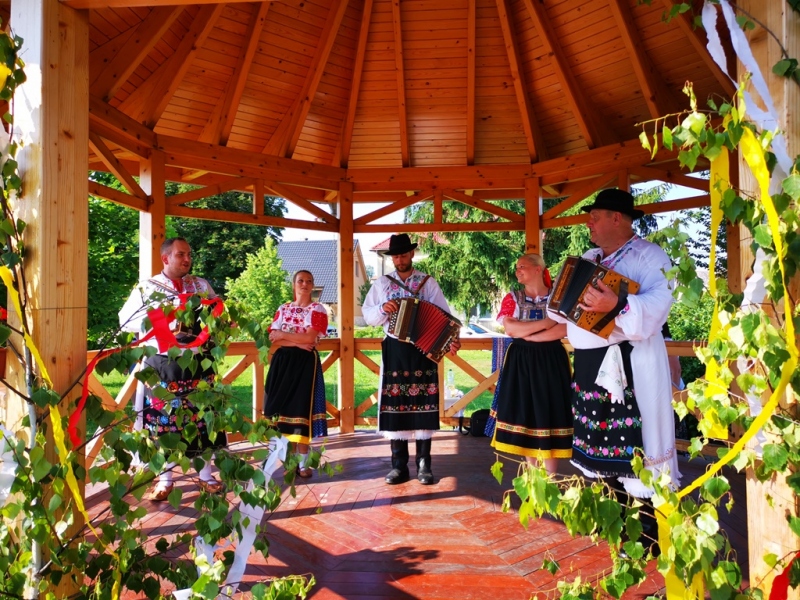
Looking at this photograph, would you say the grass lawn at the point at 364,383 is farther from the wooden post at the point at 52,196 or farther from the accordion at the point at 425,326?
the wooden post at the point at 52,196

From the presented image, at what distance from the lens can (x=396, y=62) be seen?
5512 millimetres

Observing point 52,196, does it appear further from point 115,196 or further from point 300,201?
point 300,201

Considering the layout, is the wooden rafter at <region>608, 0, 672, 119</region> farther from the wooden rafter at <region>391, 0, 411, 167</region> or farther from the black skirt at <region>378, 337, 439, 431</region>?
the black skirt at <region>378, 337, 439, 431</region>

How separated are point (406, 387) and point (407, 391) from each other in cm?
3

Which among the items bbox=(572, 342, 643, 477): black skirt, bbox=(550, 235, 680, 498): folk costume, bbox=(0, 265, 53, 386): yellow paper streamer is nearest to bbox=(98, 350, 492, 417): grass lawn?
bbox=(572, 342, 643, 477): black skirt

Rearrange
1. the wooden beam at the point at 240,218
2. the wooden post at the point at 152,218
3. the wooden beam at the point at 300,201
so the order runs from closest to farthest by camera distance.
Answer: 1. the wooden post at the point at 152,218
2. the wooden beam at the point at 240,218
3. the wooden beam at the point at 300,201

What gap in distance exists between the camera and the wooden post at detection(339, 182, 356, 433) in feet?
20.5

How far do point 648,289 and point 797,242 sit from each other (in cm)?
127

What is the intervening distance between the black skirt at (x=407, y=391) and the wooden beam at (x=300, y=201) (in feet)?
7.70

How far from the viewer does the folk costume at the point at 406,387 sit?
429 cm

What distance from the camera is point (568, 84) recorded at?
543 cm

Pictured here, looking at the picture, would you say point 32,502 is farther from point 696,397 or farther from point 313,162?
point 313,162

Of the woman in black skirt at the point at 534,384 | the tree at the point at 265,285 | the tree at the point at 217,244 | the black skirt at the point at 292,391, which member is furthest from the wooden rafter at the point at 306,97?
the tree at the point at 217,244

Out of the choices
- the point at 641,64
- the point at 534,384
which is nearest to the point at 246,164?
the point at 534,384
